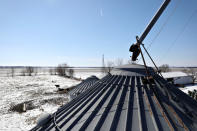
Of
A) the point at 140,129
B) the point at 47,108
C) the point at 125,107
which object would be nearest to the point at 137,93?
the point at 125,107

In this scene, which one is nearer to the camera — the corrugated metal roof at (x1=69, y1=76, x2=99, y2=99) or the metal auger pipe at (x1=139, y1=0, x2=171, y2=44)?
the metal auger pipe at (x1=139, y1=0, x2=171, y2=44)

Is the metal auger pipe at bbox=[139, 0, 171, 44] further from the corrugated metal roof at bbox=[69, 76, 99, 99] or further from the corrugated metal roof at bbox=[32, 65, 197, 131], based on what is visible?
the corrugated metal roof at bbox=[69, 76, 99, 99]

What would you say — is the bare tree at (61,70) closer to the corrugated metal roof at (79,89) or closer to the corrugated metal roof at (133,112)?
the corrugated metal roof at (79,89)

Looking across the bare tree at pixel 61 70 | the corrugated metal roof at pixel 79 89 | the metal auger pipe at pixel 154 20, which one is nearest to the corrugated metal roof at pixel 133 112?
the metal auger pipe at pixel 154 20

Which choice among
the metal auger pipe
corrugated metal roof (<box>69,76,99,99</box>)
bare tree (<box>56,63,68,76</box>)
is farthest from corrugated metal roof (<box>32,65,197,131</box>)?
bare tree (<box>56,63,68,76</box>)

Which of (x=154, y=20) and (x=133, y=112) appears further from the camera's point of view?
(x=154, y=20)

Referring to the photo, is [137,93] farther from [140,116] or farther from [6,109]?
[6,109]

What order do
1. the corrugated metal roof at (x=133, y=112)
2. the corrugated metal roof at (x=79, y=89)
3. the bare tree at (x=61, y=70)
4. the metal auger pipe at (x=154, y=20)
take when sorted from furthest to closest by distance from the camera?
the bare tree at (x=61, y=70)
the corrugated metal roof at (x=79, y=89)
the metal auger pipe at (x=154, y=20)
the corrugated metal roof at (x=133, y=112)

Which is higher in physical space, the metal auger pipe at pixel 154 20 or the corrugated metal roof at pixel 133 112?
the metal auger pipe at pixel 154 20

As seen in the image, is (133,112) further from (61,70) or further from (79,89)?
(61,70)

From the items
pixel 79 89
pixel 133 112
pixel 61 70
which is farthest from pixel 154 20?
pixel 61 70

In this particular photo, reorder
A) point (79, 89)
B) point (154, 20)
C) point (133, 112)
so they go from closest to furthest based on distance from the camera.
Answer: point (133, 112), point (154, 20), point (79, 89)

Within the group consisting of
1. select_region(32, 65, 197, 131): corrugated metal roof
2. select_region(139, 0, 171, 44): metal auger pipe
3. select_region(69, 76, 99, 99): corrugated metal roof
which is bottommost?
select_region(69, 76, 99, 99): corrugated metal roof

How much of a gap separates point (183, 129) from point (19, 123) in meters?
16.7
